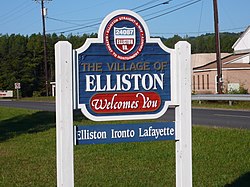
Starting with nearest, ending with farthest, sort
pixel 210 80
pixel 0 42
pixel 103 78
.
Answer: pixel 103 78 < pixel 210 80 < pixel 0 42

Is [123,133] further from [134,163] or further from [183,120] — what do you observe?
[134,163]

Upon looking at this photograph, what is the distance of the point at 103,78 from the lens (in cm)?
645

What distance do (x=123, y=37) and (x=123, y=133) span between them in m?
1.07

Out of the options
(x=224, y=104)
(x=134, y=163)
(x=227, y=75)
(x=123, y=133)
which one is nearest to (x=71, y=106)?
(x=123, y=133)

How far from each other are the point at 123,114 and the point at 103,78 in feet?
1.58

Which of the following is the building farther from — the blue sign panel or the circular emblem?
the circular emblem

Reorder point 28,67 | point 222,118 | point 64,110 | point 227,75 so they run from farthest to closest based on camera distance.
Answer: point 28,67 → point 227,75 → point 222,118 → point 64,110

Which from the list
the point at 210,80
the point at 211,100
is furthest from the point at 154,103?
the point at 210,80

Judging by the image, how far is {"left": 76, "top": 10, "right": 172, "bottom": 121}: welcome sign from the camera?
6434mm

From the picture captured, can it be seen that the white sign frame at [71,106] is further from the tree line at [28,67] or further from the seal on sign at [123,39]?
the tree line at [28,67]

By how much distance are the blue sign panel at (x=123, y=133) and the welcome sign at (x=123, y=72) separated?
0.39 ft

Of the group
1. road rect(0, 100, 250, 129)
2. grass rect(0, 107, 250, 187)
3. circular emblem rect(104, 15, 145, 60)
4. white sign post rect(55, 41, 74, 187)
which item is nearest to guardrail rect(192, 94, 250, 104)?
road rect(0, 100, 250, 129)

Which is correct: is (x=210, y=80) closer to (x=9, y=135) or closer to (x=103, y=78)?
(x=9, y=135)

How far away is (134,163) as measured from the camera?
11.0 m
